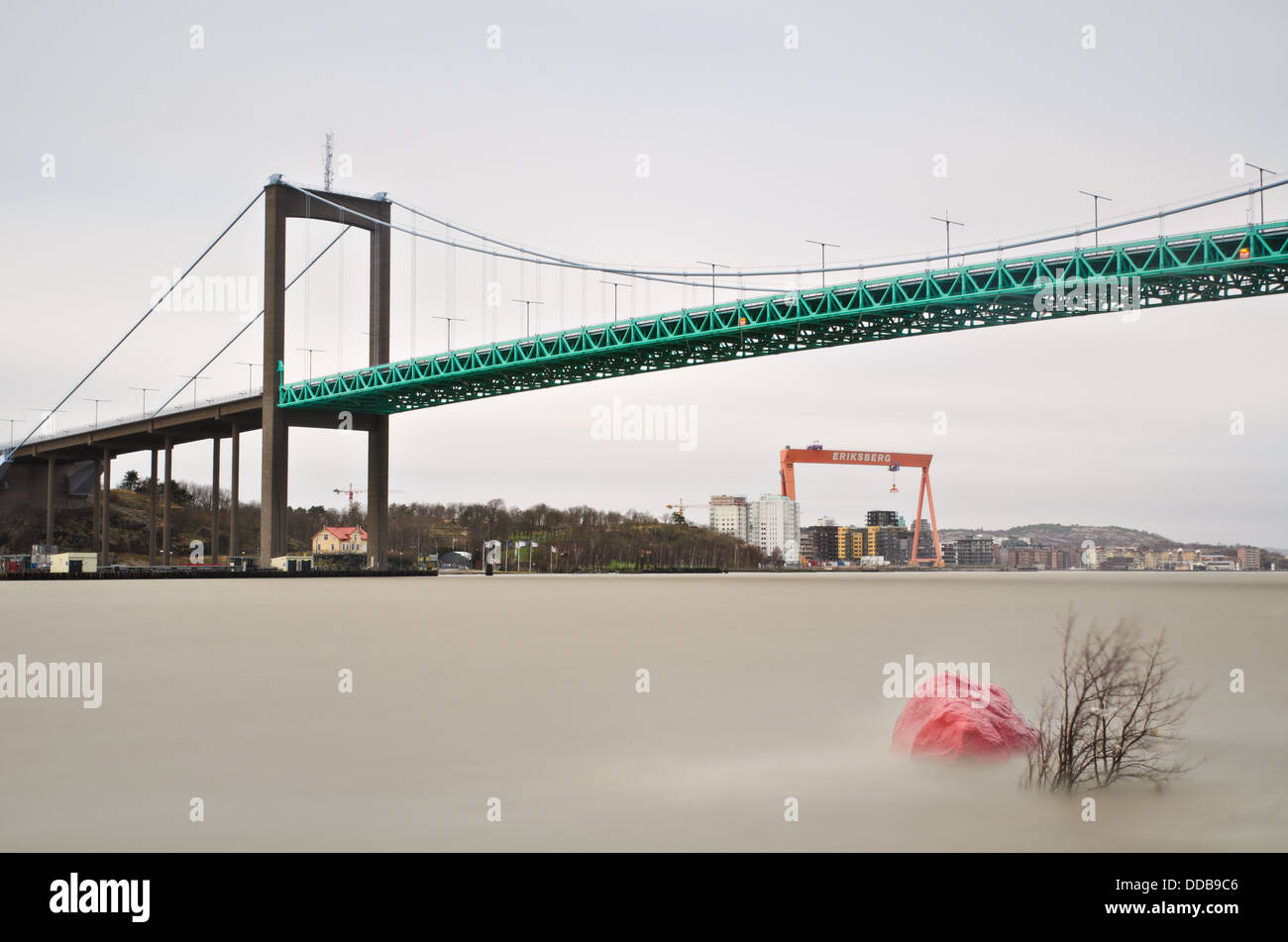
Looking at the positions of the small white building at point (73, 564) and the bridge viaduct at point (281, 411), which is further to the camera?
the bridge viaduct at point (281, 411)

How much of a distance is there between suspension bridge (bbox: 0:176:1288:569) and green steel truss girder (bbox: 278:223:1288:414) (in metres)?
0.07

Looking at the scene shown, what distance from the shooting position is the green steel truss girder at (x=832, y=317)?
37469mm

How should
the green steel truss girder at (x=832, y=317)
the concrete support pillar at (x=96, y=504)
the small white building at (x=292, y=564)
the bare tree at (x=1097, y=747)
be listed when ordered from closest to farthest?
the bare tree at (x=1097, y=747), the green steel truss girder at (x=832, y=317), the small white building at (x=292, y=564), the concrete support pillar at (x=96, y=504)

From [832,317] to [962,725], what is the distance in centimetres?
4047

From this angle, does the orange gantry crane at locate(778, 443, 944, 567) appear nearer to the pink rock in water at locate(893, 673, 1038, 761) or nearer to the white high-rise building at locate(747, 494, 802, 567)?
the white high-rise building at locate(747, 494, 802, 567)

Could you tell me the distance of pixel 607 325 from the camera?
5484cm

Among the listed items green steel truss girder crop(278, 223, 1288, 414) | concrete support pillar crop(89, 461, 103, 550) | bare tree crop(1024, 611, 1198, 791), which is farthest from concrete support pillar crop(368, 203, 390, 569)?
bare tree crop(1024, 611, 1198, 791)

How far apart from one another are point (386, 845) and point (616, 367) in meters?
52.2

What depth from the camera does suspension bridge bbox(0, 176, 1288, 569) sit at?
38.5 metres

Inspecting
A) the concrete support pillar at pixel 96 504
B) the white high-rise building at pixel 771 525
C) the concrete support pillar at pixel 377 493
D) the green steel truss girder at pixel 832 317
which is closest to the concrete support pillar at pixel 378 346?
the concrete support pillar at pixel 377 493

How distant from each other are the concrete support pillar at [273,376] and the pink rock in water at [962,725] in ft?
186

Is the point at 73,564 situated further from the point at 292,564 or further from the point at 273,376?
the point at 273,376

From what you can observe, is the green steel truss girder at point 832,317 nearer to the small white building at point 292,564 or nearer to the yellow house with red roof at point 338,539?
the small white building at point 292,564

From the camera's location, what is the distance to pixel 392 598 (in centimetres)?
3156
